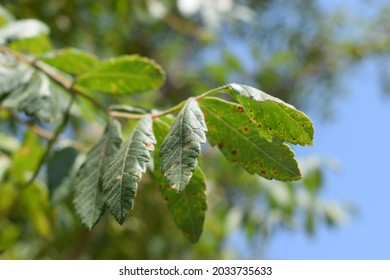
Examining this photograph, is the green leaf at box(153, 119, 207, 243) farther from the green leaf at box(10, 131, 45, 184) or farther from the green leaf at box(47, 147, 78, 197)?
the green leaf at box(10, 131, 45, 184)

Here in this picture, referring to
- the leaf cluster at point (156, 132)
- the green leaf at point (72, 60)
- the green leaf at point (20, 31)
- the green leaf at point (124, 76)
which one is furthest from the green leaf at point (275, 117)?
the green leaf at point (20, 31)

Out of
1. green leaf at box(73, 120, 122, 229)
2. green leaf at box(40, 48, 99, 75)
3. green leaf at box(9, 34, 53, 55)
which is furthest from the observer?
green leaf at box(9, 34, 53, 55)

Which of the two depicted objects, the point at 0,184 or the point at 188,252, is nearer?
the point at 0,184

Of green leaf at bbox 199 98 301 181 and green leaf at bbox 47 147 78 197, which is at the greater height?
green leaf at bbox 199 98 301 181

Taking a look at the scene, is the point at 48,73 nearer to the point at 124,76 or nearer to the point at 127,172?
the point at 124,76

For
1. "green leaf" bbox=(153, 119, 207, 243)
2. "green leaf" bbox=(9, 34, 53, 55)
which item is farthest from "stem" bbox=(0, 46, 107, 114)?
"green leaf" bbox=(153, 119, 207, 243)

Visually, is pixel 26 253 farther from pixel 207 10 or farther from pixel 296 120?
pixel 296 120

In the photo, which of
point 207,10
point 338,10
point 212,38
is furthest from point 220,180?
point 338,10
